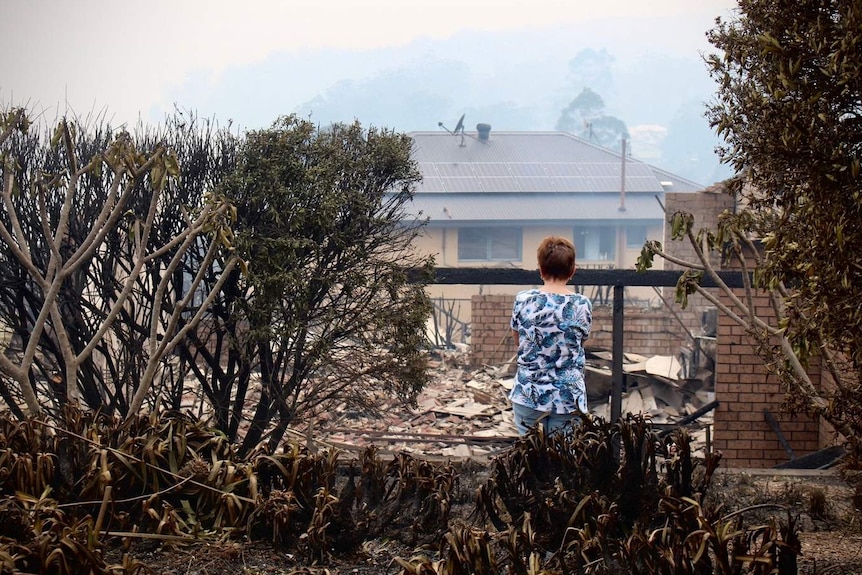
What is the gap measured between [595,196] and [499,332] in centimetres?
3170

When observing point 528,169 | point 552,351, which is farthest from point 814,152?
point 528,169

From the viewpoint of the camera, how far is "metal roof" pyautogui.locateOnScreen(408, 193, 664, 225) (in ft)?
131

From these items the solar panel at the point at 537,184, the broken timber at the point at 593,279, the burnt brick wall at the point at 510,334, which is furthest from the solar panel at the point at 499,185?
the broken timber at the point at 593,279

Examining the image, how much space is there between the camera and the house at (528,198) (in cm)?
3959

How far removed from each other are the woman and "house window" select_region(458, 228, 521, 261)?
34.4 metres

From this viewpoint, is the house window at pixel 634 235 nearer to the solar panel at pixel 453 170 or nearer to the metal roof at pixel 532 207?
the metal roof at pixel 532 207

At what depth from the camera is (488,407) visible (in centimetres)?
1302

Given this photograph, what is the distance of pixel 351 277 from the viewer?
251 inches

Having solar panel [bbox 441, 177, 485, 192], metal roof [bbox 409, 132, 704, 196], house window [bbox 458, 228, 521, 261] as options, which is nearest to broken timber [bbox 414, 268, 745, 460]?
house window [bbox 458, 228, 521, 261]

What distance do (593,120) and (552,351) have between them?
102963mm

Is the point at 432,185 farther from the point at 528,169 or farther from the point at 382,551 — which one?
the point at 382,551

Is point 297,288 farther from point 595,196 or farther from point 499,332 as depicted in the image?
point 595,196

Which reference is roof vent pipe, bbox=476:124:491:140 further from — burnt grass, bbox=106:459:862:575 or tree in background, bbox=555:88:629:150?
tree in background, bbox=555:88:629:150

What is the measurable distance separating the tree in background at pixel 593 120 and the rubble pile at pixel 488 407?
295ft
